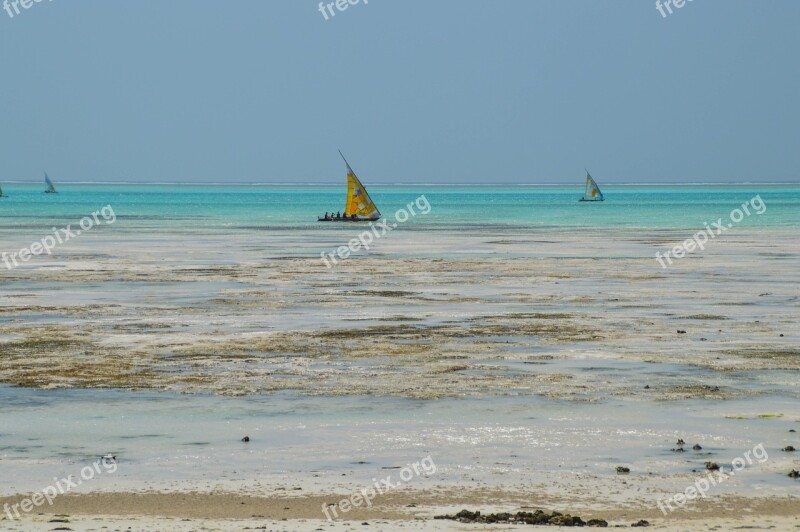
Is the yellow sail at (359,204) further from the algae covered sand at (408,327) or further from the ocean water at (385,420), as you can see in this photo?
the ocean water at (385,420)

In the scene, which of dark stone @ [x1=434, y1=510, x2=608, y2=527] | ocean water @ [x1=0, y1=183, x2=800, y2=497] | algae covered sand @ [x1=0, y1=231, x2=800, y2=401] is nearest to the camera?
dark stone @ [x1=434, y1=510, x2=608, y2=527]

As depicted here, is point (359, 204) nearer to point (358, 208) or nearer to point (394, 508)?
point (358, 208)

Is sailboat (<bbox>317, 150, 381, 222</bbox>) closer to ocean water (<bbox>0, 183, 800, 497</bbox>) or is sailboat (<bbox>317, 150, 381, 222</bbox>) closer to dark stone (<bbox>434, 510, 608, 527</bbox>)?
ocean water (<bbox>0, 183, 800, 497</bbox>)

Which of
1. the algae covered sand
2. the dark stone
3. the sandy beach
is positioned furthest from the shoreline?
the algae covered sand

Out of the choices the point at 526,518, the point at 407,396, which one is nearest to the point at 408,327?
the point at 407,396

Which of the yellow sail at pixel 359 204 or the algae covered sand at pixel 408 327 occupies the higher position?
the yellow sail at pixel 359 204

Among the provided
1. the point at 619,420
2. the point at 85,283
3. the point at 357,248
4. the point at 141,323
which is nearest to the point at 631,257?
the point at 357,248

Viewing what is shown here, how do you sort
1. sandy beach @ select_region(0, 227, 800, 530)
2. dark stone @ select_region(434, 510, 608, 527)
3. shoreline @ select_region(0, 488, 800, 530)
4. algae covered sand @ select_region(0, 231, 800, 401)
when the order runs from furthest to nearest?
algae covered sand @ select_region(0, 231, 800, 401)
sandy beach @ select_region(0, 227, 800, 530)
shoreline @ select_region(0, 488, 800, 530)
dark stone @ select_region(434, 510, 608, 527)

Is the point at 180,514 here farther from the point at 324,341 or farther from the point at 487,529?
the point at 324,341

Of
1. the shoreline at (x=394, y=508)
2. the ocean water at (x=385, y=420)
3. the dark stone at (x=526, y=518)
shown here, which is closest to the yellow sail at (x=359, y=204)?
the ocean water at (x=385, y=420)

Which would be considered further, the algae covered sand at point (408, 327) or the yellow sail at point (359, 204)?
the yellow sail at point (359, 204)

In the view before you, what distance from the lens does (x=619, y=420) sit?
1457cm

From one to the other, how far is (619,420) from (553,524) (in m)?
4.51

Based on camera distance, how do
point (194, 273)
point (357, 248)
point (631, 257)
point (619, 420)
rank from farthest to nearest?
point (357, 248) < point (631, 257) < point (194, 273) < point (619, 420)
